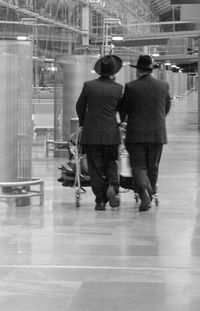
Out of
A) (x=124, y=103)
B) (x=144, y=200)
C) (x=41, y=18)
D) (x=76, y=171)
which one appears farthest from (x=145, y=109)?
(x=41, y=18)

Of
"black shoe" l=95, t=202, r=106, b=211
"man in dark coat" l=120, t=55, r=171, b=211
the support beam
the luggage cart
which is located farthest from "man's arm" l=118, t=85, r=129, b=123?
the support beam

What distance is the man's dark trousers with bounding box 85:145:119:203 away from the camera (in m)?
8.16

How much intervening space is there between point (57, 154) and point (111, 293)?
10.1 meters

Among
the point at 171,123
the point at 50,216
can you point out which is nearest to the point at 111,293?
the point at 50,216

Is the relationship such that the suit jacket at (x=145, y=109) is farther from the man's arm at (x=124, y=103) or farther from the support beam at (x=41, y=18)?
the support beam at (x=41, y=18)

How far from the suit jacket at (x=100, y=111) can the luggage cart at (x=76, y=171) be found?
0.28m

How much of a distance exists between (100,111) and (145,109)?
1.61ft

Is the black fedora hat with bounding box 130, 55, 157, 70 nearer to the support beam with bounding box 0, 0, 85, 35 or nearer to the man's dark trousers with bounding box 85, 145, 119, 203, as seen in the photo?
the man's dark trousers with bounding box 85, 145, 119, 203

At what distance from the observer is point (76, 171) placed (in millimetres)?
8547

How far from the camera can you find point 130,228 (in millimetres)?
7301

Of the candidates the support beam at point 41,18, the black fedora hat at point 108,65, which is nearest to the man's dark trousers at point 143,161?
the black fedora hat at point 108,65

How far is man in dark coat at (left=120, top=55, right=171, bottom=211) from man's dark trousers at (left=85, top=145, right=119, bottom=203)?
202 millimetres

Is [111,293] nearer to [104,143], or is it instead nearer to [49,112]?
[104,143]

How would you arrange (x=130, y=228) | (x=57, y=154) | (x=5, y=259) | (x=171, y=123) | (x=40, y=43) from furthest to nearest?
(x=40, y=43) < (x=171, y=123) < (x=57, y=154) < (x=130, y=228) < (x=5, y=259)
